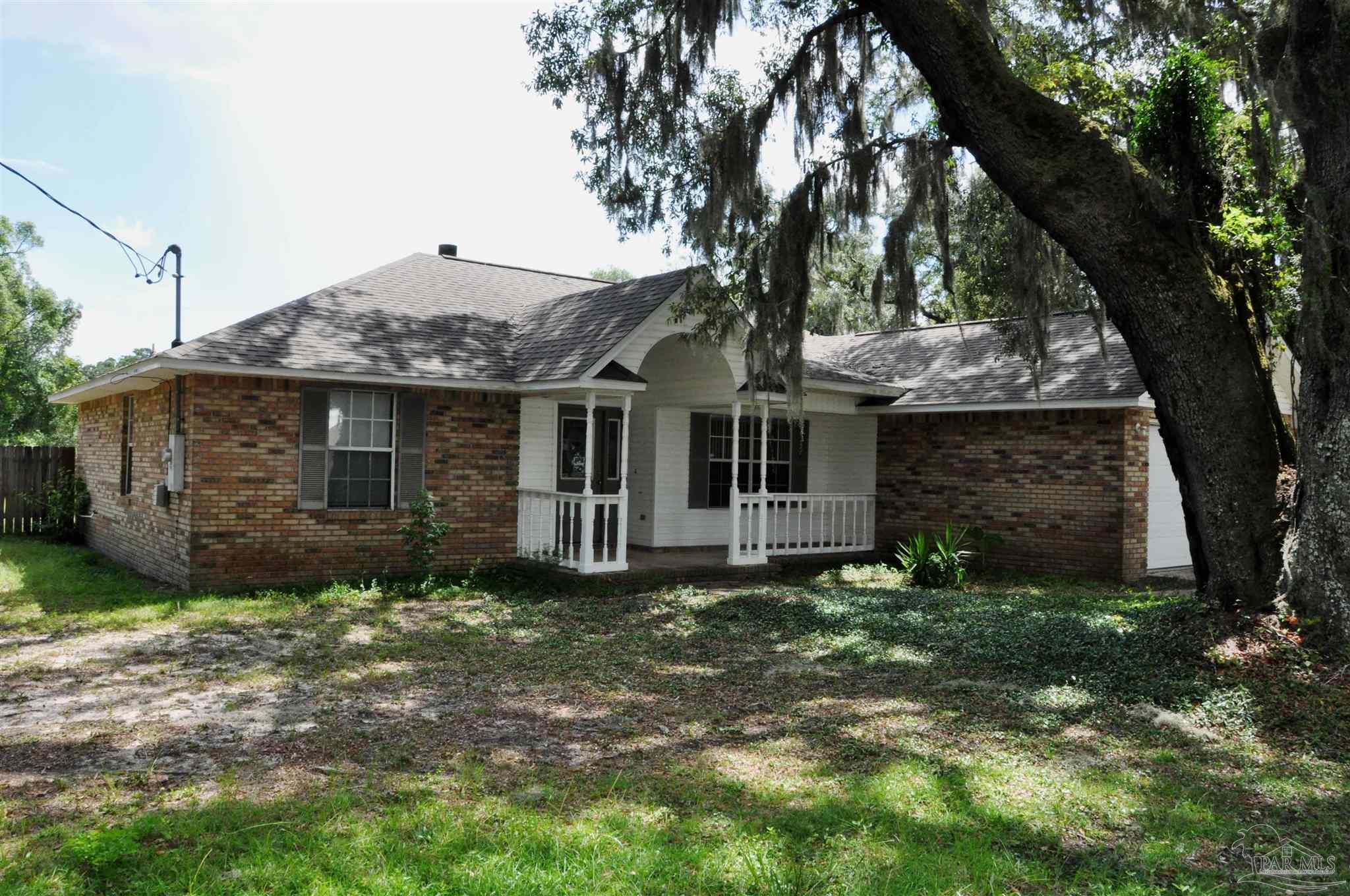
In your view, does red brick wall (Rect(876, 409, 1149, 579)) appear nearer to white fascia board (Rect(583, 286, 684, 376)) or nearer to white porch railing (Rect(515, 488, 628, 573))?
white porch railing (Rect(515, 488, 628, 573))

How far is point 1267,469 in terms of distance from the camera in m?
7.22

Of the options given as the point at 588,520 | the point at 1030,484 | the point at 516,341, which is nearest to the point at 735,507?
the point at 588,520

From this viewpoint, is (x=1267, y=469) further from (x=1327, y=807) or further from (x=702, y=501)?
(x=702, y=501)

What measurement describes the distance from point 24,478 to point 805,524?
14.9 metres

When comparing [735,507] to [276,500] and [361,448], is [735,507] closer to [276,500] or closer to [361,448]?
[361,448]

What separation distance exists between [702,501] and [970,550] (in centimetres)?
423

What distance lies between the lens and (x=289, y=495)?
1145 centimetres

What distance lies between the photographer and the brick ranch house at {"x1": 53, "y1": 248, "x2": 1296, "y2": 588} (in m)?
11.3

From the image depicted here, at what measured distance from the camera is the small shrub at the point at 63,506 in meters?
17.0

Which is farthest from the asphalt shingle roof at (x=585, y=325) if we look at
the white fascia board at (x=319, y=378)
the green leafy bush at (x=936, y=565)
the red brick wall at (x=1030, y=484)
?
the red brick wall at (x=1030, y=484)

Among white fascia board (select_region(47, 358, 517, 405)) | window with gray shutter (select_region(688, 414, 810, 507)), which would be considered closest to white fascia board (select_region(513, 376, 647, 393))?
white fascia board (select_region(47, 358, 517, 405))

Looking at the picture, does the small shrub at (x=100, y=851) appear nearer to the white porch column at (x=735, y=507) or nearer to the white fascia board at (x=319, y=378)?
the white fascia board at (x=319, y=378)

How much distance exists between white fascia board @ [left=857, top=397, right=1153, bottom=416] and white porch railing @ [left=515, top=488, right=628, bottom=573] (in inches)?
201

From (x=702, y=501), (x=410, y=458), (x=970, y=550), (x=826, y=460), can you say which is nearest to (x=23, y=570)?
(x=410, y=458)
